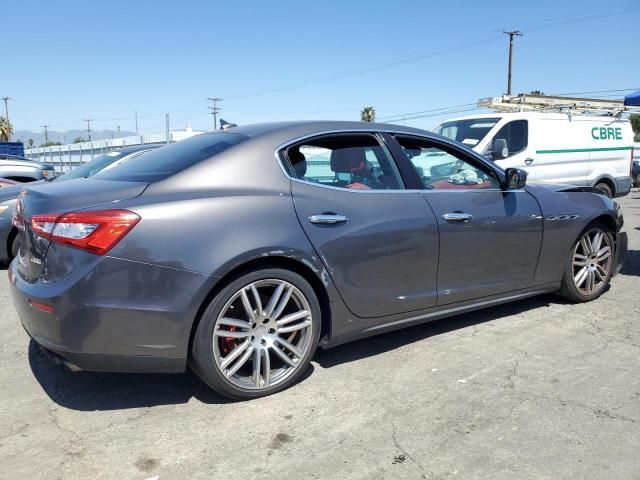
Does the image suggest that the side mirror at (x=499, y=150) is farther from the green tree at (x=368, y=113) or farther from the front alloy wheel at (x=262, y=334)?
the green tree at (x=368, y=113)

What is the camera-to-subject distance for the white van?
9000 mm

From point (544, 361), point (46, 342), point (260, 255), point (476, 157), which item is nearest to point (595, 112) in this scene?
point (476, 157)

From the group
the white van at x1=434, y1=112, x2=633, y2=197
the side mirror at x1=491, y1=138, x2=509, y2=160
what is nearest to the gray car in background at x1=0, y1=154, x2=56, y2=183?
the white van at x1=434, y1=112, x2=633, y2=197

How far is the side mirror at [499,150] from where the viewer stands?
7.91 meters

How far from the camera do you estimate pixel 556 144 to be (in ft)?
31.4

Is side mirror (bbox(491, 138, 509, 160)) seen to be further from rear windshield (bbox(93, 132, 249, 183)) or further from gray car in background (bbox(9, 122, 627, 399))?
rear windshield (bbox(93, 132, 249, 183))

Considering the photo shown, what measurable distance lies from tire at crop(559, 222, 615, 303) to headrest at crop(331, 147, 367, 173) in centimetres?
211

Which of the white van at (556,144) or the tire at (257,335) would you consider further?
the white van at (556,144)

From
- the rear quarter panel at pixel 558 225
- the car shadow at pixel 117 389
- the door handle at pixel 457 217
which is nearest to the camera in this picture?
the car shadow at pixel 117 389

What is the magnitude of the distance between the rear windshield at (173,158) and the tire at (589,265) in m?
2.99

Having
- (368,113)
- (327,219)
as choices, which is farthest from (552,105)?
(368,113)

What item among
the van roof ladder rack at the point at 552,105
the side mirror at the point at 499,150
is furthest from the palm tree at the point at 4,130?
the side mirror at the point at 499,150

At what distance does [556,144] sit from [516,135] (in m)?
0.94

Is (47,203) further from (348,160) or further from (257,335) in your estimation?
(348,160)
